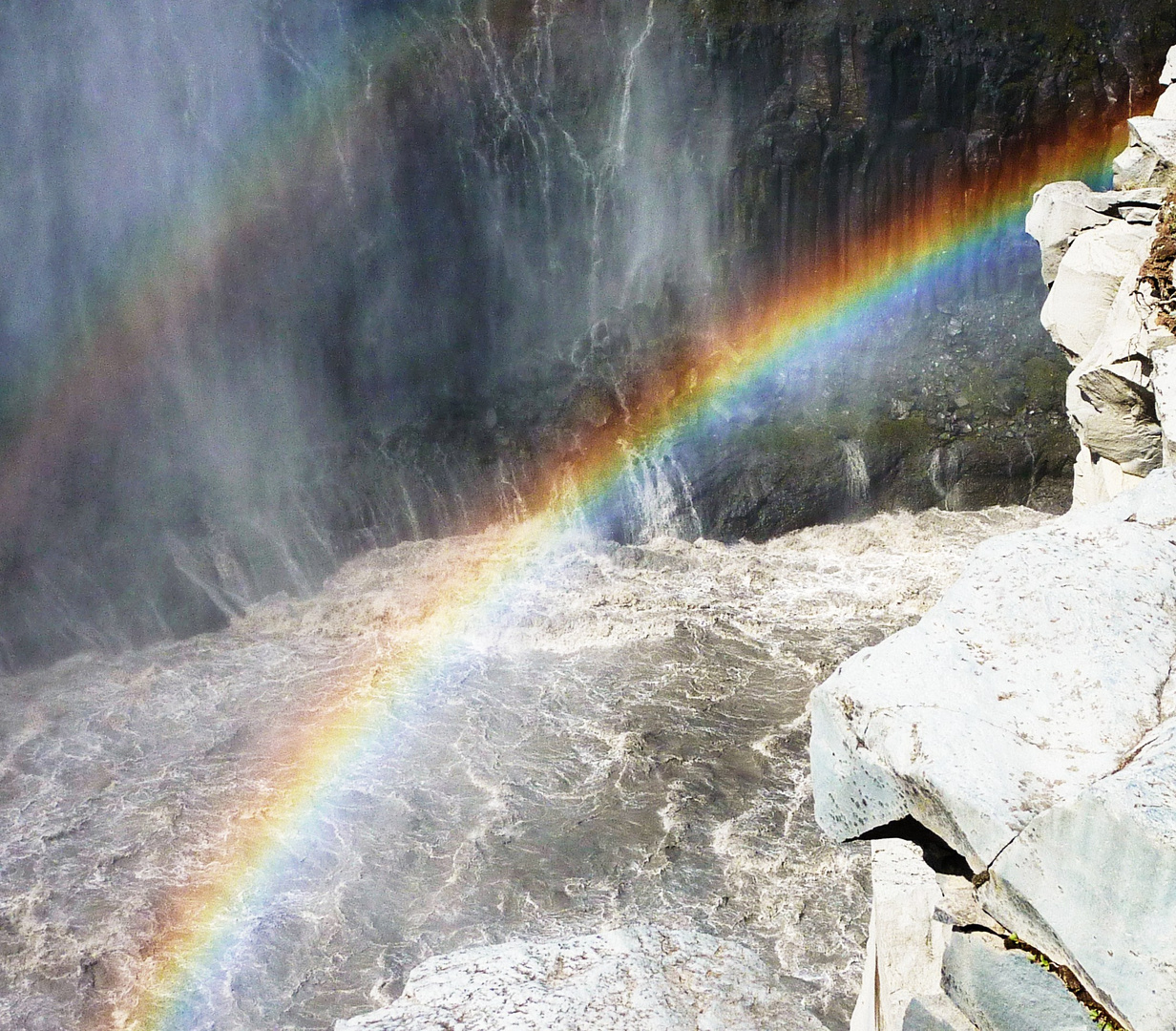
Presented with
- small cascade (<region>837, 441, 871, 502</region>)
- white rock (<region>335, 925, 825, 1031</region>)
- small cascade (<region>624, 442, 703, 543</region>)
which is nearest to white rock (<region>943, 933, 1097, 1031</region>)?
white rock (<region>335, 925, 825, 1031</region>)

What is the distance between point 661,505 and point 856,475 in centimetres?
326

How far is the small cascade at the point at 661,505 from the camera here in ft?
60.6

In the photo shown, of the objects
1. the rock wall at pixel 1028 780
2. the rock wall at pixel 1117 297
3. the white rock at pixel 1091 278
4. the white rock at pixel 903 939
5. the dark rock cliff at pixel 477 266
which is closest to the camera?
the rock wall at pixel 1028 780

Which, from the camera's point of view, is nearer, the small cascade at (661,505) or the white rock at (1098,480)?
the white rock at (1098,480)

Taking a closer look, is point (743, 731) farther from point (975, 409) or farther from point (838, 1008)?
point (975, 409)

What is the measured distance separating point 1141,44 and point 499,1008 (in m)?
21.0

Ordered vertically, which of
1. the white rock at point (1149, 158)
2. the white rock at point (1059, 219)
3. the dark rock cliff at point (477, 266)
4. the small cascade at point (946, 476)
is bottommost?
Answer: the small cascade at point (946, 476)

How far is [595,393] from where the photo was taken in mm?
20281

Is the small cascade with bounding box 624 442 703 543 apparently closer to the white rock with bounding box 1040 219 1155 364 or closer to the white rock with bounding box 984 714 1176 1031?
the white rock with bounding box 1040 219 1155 364

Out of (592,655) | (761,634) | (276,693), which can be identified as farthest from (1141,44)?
(276,693)

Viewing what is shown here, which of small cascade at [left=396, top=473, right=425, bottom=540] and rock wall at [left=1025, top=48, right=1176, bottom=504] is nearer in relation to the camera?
rock wall at [left=1025, top=48, right=1176, bottom=504]

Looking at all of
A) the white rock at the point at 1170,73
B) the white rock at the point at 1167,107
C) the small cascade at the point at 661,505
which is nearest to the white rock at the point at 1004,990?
the white rock at the point at 1167,107

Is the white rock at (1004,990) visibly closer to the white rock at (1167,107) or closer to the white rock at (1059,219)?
the white rock at (1059,219)

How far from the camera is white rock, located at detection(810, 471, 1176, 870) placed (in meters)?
3.07
